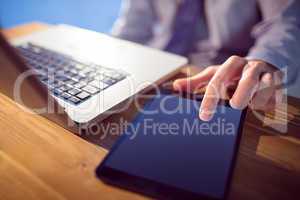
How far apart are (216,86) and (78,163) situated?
0.75ft

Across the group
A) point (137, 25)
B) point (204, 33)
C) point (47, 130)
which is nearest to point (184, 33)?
point (204, 33)

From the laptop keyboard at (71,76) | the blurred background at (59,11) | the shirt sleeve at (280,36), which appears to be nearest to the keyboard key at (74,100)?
the laptop keyboard at (71,76)

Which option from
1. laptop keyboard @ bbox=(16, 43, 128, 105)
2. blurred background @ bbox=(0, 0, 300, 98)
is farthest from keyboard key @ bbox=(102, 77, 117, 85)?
blurred background @ bbox=(0, 0, 300, 98)

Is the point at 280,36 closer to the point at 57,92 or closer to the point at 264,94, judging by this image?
the point at 264,94

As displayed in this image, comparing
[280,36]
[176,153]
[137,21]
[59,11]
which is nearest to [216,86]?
[176,153]

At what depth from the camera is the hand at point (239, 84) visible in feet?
1.39

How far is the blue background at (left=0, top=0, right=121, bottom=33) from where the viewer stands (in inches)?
36.4

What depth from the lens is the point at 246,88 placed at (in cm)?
43

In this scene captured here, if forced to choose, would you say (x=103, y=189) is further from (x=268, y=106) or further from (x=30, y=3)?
(x=30, y=3)

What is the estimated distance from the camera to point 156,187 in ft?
1.04

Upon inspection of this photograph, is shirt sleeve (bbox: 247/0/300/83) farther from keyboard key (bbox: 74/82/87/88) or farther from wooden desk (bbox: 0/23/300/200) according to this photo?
keyboard key (bbox: 74/82/87/88)

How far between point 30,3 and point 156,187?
95cm

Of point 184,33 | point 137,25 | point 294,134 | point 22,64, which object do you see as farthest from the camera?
point 137,25

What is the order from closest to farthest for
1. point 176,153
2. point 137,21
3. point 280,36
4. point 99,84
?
point 176,153, point 99,84, point 280,36, point 137,21
